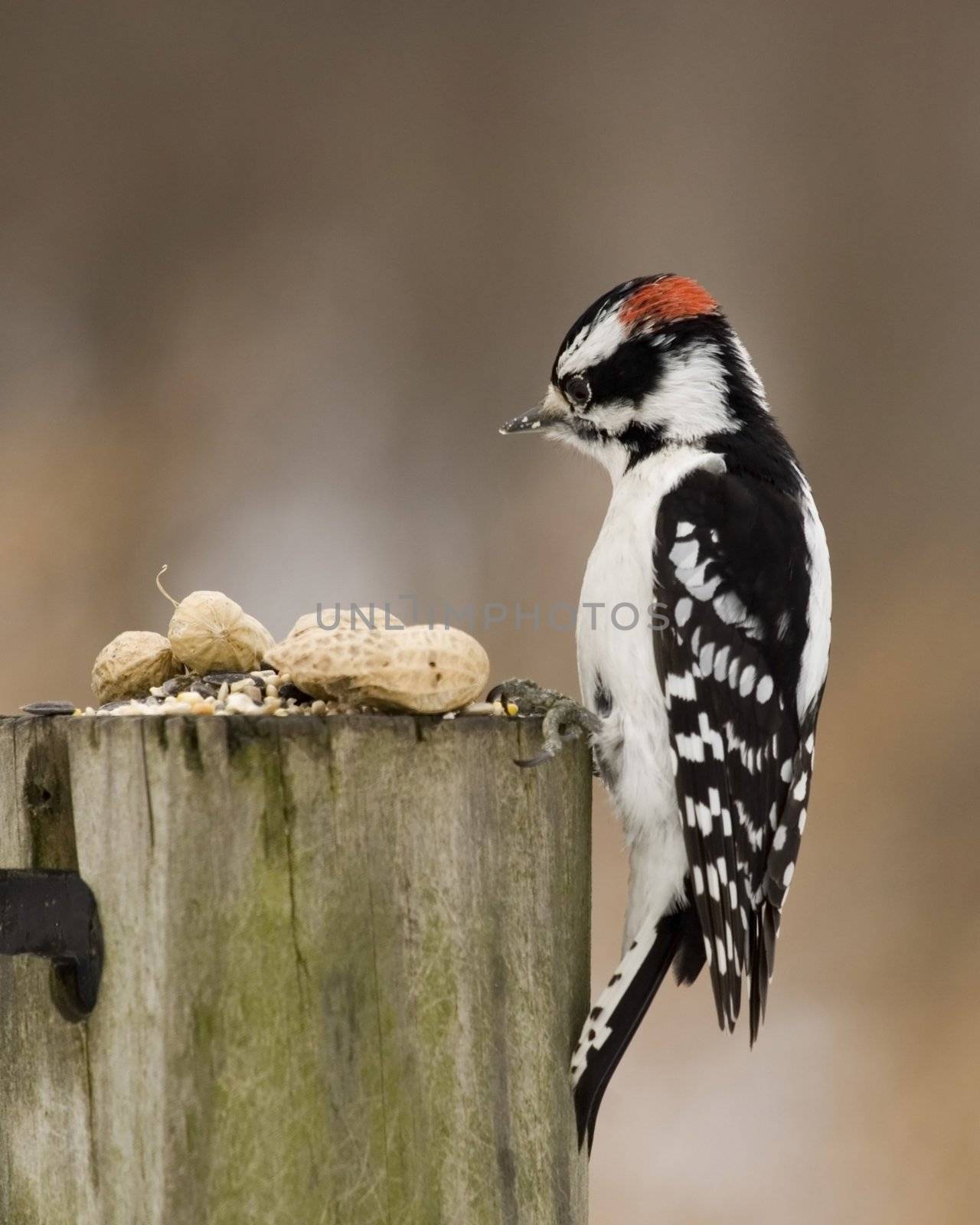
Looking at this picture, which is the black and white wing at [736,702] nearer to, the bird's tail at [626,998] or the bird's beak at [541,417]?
the bird's tail at [626,998]

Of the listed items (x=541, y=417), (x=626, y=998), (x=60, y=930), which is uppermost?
(x=541, y=417)

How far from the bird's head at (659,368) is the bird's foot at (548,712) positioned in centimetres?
38

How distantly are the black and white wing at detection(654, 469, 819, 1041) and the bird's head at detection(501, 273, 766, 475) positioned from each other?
119mm

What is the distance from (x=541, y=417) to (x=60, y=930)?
0.92m

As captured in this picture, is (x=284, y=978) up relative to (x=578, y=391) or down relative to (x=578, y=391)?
down

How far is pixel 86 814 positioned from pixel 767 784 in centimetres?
74

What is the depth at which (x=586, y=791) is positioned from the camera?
1141 mm

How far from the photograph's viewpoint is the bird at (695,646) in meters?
1.29

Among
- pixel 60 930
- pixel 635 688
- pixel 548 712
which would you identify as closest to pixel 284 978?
pixel 60 930

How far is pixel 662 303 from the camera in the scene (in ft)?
4.96

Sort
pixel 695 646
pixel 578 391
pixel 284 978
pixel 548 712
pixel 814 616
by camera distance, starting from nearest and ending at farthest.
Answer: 1. pixel 284 978
2. pixel 548 712
3. pixel 695 646
4. pixel 814 616
5. pixel 578 391

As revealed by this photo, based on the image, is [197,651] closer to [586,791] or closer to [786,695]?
[586,791]

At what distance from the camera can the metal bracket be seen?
94 cm

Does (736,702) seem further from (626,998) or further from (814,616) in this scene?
(626,998)
